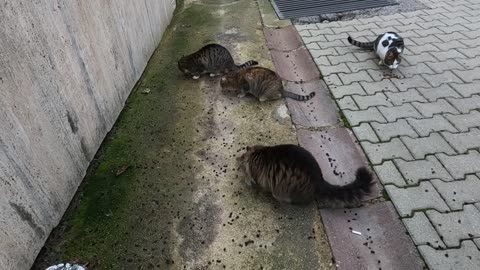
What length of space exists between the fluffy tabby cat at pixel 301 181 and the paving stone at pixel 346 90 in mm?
1586

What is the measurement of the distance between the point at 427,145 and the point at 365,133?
0.56m

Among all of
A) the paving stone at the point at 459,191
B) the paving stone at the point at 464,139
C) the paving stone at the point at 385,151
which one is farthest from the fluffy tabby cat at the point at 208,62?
the paving stone at the point at 459,191

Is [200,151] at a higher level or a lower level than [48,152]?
lower

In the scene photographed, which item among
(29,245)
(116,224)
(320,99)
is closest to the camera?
(29,245)

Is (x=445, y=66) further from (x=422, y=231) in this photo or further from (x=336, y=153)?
(x=422, y=231)

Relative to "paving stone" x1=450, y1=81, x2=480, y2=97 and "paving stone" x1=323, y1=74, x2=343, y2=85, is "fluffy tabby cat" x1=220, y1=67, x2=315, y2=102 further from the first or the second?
"paving stone" x1=450, y1=81, x2=480, y2=97

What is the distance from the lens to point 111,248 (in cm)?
262

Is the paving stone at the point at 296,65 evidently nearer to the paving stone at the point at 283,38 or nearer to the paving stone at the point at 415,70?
the paving stone at the point at 283,38

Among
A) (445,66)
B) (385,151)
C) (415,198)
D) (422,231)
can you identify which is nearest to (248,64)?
(385,151)

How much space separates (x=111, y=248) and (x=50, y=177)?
2.32 feet

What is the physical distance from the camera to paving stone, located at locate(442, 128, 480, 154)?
10.6 feet

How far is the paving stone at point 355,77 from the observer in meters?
4.35

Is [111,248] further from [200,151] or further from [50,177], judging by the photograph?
[200,151]

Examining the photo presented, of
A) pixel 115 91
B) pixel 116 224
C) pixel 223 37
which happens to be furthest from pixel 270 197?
pixel 223 37
